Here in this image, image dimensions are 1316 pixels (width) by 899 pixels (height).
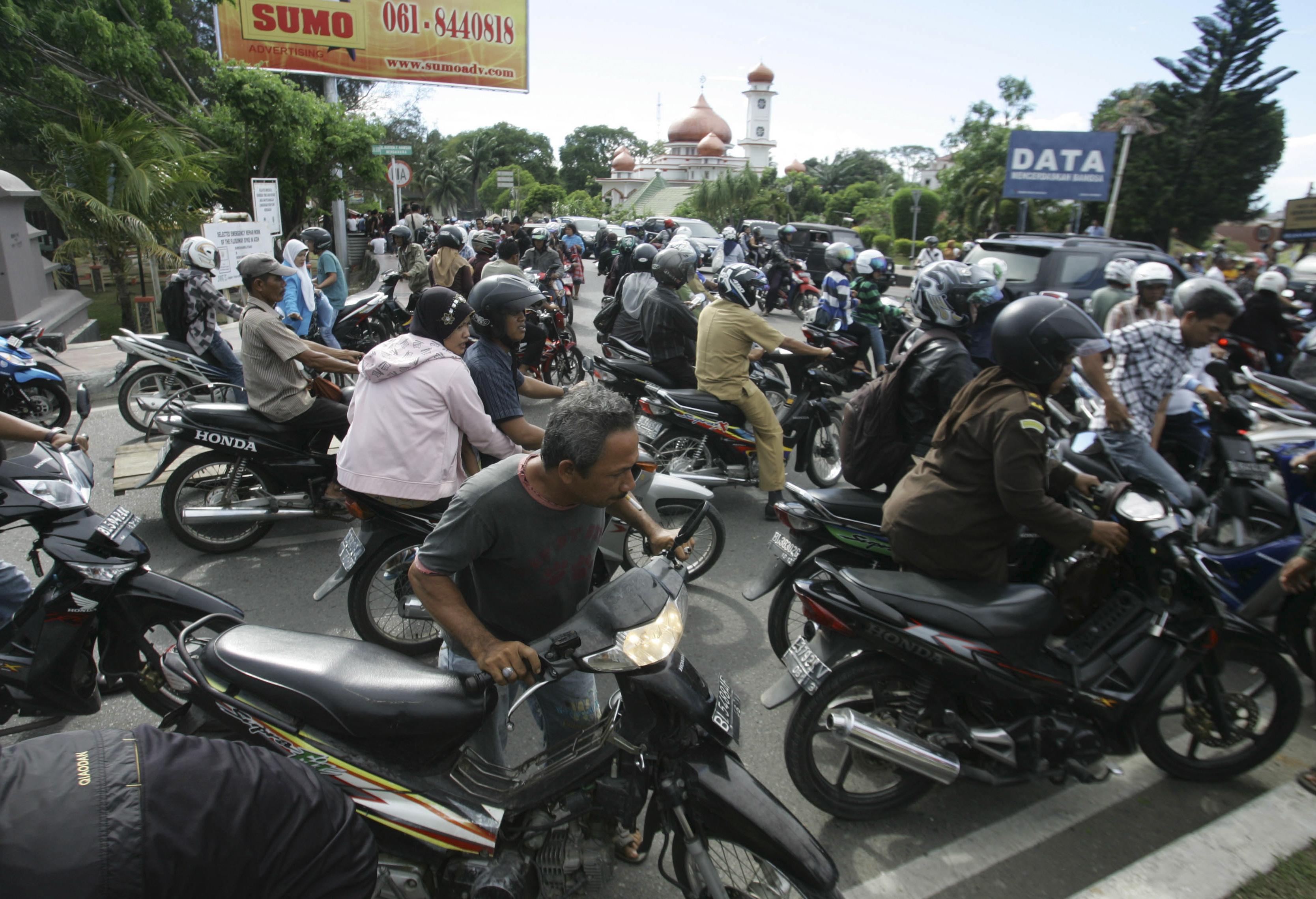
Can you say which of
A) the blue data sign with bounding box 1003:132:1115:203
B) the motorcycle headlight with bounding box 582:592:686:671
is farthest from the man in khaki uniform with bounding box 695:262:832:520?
the blue data sign with bounding box 1003:132:1115:203

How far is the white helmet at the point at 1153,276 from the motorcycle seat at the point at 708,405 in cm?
313

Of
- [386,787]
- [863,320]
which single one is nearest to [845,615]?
[386,787]

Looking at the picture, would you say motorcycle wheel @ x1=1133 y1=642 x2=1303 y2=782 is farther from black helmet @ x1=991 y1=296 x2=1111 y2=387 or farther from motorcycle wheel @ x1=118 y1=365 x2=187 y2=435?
motorcycle wheel @ x1=118 y1=365 x2=187 y2=435

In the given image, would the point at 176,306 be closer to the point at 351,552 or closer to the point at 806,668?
the point at 351,552

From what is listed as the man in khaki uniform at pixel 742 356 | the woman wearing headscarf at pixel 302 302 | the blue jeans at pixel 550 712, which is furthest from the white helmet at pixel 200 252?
the blue jeans at pixel 550 712

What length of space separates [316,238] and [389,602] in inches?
256

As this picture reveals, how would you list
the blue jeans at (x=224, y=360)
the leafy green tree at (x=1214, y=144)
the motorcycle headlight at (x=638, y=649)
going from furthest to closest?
the leafy green tree at (x=1214, y=144) < the blue jeans at (x=224, y=360) < the motorcycle headlight at (x=638, y=649)

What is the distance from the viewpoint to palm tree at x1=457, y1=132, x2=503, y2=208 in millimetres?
65062

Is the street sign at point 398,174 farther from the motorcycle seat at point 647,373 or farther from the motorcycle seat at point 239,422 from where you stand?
the motorcycle seat at point 239,422

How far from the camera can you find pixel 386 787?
205 centimetres

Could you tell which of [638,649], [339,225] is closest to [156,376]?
[638,649]

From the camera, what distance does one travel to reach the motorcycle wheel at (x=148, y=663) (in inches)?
122

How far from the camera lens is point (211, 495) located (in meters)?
4.81

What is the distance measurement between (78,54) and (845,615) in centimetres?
1922
